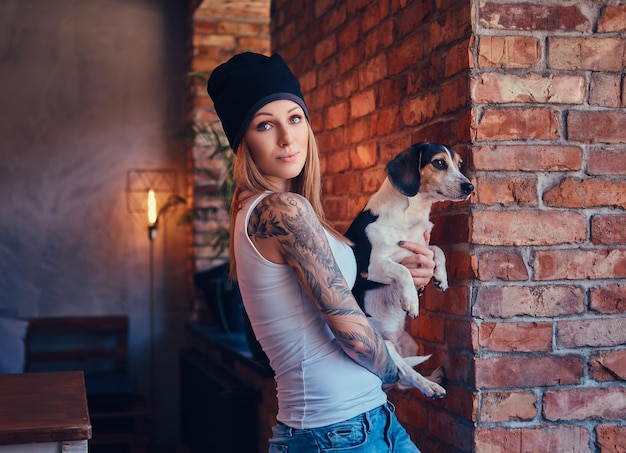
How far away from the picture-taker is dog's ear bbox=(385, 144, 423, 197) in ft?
5.86

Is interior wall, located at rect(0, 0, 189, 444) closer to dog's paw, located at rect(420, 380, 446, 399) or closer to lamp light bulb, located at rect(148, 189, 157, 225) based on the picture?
lamp light bulb, located at rect(148, 189, 157, 225)

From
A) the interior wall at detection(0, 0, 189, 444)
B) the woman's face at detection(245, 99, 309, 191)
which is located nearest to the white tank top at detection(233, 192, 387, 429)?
the woman's face at detection(245, 99, 309, 191)

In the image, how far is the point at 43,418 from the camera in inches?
80.0

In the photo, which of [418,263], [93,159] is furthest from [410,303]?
[93,159]

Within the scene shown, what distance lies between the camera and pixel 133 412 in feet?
14.4

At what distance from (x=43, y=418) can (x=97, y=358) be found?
311cm

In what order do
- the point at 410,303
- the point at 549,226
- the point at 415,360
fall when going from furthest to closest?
the point at 415,360 → the point at 549,226 → the point at 410,303

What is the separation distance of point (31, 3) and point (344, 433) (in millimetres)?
4493

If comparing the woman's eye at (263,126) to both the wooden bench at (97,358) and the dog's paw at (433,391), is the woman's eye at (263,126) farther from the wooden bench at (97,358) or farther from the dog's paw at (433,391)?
the wooden bench at (97,358)

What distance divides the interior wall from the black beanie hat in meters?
3.59

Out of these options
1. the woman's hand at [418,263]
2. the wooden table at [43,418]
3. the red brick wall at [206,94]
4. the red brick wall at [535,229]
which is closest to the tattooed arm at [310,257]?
the woman's hand at [418,263]

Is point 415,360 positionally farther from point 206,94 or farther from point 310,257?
point 206,94

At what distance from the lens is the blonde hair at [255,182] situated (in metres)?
1.60

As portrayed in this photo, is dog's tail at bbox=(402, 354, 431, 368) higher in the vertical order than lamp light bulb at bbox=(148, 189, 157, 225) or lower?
lower
